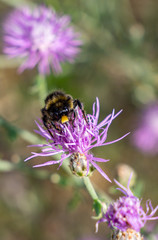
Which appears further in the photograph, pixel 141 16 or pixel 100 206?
pixel 141 16

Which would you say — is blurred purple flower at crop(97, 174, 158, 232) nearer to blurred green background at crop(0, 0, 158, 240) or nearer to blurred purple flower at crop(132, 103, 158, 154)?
blurred green background at crop(0, 0, 158, 240)

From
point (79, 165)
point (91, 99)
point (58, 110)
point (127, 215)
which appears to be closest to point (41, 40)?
point (58, 110)

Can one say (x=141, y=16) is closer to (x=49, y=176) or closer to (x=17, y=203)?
(x=17, y=203)

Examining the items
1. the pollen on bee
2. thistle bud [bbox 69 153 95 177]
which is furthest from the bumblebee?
thistle bud [bbox 69 153 95 177]

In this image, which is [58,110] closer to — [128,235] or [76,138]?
[76,138]

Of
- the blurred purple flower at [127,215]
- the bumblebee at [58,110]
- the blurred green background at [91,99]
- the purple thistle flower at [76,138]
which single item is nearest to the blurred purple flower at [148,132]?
the blurred green background at [91,99]

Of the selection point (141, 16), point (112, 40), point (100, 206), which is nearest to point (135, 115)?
point (112, 40)
